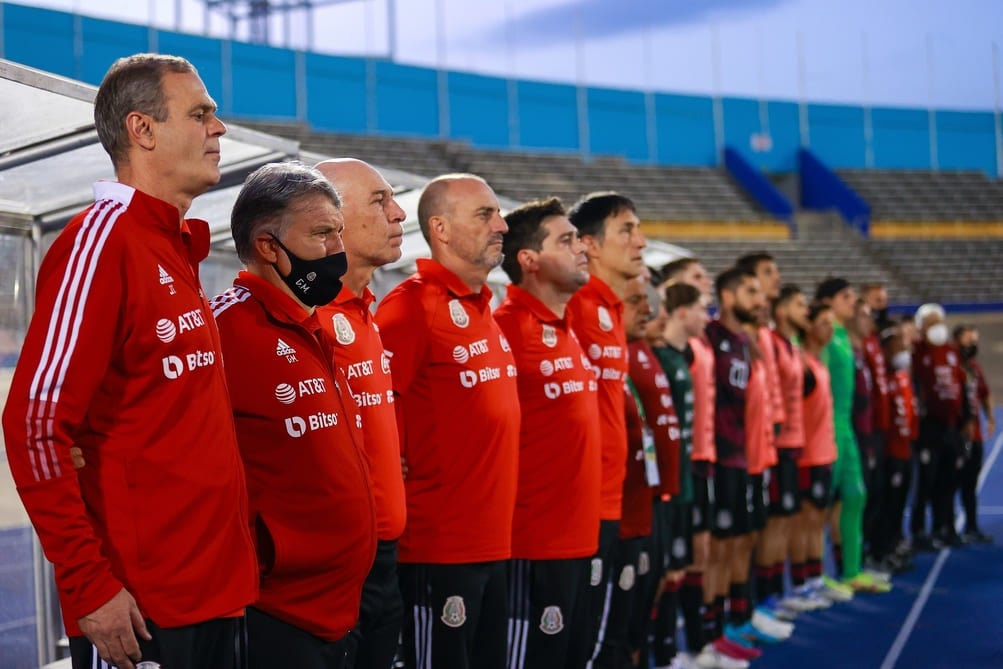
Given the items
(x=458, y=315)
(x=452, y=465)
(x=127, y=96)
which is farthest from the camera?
(x=458, y=315)

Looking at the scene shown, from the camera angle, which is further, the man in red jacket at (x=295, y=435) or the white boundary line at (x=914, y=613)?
the white boundary line at (x=914, y=613)

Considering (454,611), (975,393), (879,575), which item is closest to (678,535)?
(454,611)

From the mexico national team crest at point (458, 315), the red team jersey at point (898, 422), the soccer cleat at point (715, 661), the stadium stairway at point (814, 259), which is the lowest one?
the soccer cleat at point (715, 661)

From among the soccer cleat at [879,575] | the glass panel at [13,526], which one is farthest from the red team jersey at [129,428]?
the soccer cleat at [879,575]

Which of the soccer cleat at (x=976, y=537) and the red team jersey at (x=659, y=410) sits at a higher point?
the red team jersey at (x=659, y=410)

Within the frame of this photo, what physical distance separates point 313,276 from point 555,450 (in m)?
1.47

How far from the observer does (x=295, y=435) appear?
2.72m

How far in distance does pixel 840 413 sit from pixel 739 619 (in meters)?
2.18

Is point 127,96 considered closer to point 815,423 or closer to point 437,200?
point 437,200

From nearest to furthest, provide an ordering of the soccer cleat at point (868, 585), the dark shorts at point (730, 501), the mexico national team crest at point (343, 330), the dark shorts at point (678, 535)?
the mexico national team crest at point (343, 330) → the dark shorts at point (678, 535) → the dark shorts at point (730, 501) → the soccer cleat at point (868, 585)

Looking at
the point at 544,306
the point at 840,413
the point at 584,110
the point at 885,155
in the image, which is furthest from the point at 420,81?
the point at 544,306

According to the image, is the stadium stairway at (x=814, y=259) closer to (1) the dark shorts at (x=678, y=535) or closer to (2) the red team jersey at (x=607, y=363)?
(1) the dark shorts at (x=678, y=535)

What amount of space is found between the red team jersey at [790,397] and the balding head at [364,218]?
177 inches

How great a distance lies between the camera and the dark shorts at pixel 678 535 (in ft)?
18.0
